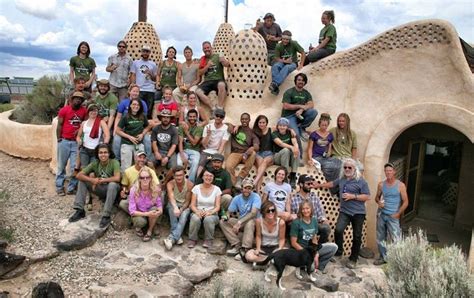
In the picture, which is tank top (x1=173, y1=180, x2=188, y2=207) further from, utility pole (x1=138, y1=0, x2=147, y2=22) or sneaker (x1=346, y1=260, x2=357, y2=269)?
utility pole (x1=138, y1=0, x2=147, y2=22)

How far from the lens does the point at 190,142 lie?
6.98 meters

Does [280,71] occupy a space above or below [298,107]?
above

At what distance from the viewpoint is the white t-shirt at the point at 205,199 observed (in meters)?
6.14

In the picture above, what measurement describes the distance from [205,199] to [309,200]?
4.98 ft

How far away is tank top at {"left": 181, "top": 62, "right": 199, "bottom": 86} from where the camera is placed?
28.2 feet

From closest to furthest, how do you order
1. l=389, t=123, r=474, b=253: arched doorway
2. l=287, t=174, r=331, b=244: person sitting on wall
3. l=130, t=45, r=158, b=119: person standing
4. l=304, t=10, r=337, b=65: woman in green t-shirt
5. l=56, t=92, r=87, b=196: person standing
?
1. l=287, t=174, r=331, b=244: person sitting on wall
2. l=56, t=92, r=87, b=196: person standing
3. l=304, t=10, r=337, b=65: woman in green t-shirt
4. l=130, t=45, r=158, b=119: person standing
5. l=389, t=123, r=474, b=253: arched doorway

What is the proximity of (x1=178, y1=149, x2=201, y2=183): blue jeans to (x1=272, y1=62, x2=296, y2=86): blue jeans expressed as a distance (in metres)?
2.37

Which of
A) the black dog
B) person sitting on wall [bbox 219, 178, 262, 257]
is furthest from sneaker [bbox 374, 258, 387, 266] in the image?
person sitting on wall [bbox 219, 178, 262, 257]

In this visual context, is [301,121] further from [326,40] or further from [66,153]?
[66,153]

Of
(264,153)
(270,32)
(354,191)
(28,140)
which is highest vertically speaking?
(270,32)

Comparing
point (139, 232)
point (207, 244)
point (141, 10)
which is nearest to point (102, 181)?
point (139, 232)

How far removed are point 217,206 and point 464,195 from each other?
5934 millimetres

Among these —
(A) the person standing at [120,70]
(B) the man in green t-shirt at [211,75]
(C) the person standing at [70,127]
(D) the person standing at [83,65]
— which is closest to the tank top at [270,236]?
(B) the man in green t-shirt at [211,75]

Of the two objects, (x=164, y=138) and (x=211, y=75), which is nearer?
(x=164, y=138)
